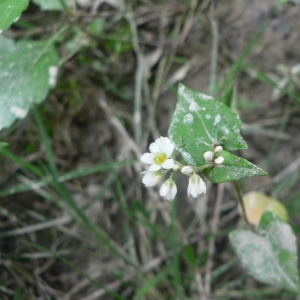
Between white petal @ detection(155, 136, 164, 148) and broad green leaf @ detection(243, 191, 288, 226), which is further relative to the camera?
broad green leaf @ detection(243, 191, 288, 226)

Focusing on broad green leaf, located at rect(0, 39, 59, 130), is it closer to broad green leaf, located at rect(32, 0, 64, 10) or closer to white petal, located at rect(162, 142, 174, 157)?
broad green leaf, located at rect(32, 0, 64, 10)

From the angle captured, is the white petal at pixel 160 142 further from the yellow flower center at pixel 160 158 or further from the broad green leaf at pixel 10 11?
the broad green leaf at pixel 10 11

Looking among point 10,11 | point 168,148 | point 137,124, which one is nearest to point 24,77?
point 10,11

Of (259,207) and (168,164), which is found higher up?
(168,164)

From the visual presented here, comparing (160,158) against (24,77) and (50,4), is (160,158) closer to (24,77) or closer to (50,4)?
(24,77)

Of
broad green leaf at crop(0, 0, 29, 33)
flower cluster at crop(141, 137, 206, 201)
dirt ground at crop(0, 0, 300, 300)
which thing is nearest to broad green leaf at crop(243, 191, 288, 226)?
dirt ground at crop(0, 0, 300, 300)
